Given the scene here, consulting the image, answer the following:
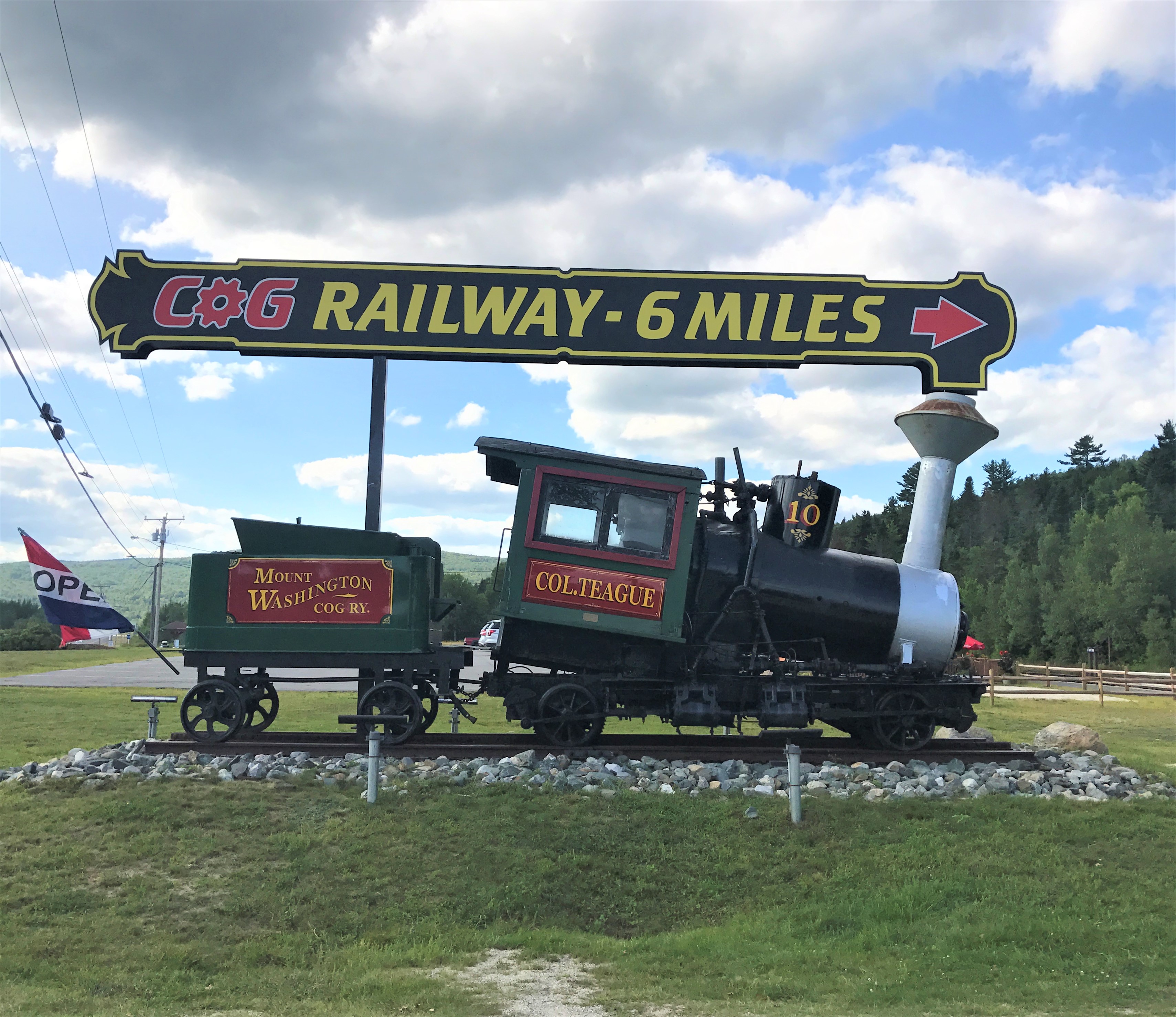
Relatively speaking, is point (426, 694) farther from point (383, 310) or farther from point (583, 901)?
point (383, 310)

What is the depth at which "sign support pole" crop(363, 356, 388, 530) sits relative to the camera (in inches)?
531

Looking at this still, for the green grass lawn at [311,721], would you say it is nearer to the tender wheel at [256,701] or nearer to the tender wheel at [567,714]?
the tender wheel at [256,701]

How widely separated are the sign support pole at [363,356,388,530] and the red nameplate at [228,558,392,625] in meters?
2.25

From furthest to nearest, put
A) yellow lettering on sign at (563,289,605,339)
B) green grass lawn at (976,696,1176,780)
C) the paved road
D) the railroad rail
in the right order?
the paved road < green grass lawn at (976,696,1176,780) < yellow lettering on sign at (563,289,605,339) < the railroad rail

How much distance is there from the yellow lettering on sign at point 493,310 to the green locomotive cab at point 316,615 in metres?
4.20

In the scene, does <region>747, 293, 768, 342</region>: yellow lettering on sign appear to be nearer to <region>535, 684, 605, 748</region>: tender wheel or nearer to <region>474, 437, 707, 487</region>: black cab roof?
<region>474, 437, 707, 487</region>: black cab roof

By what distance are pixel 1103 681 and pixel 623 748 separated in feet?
121

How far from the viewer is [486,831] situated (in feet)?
27.9

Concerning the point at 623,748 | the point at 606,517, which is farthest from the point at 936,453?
the point at 623,748

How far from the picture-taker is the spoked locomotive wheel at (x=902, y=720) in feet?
37.7

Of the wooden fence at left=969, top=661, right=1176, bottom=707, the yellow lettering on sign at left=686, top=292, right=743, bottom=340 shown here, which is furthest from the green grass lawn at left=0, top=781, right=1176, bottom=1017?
the wooden fence at left=969, top=661, right=1176, bottom=707

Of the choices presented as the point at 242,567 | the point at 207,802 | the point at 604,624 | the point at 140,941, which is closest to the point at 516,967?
the point at 140,941

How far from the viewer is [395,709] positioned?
37.1 feet

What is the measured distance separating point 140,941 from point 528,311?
983cm
